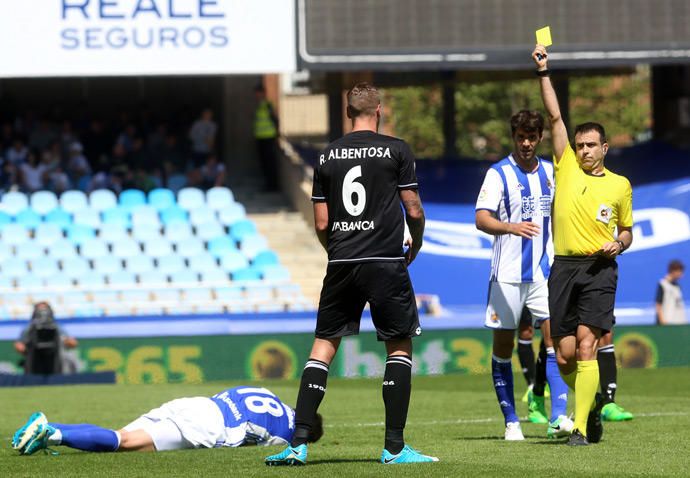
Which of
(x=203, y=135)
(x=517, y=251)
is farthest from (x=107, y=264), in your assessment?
(x=517, y=251)

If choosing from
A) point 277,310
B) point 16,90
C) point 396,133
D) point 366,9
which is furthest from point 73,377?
point 396,133

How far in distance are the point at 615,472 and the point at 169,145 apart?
20130mm

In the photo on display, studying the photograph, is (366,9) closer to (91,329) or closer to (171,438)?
(91,329)

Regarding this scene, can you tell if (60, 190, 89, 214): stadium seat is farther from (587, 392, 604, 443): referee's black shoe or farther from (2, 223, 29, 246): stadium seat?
(587, 392, 604, 443): referee's black shoe

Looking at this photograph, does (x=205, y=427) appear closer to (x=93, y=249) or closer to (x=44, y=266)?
(x=44, y=266)

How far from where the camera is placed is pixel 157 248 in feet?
77.7

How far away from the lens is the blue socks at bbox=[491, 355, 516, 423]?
371 inches

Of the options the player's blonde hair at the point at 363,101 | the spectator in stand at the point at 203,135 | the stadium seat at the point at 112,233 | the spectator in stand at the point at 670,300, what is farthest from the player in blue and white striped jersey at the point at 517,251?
the spectator in stand at the point at 203,135

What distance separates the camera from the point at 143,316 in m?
20.3

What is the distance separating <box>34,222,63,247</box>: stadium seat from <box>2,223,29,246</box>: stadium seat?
0.65ft

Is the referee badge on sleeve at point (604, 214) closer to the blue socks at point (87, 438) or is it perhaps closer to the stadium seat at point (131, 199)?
the blue socks at point (87, 438)

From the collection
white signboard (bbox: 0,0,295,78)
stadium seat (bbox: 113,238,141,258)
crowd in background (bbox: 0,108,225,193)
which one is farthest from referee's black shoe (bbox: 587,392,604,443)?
crowd in background (bbox: 0,108,225,193)

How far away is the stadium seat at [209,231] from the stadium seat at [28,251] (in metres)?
2.66

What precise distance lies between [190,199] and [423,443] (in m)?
16.2
